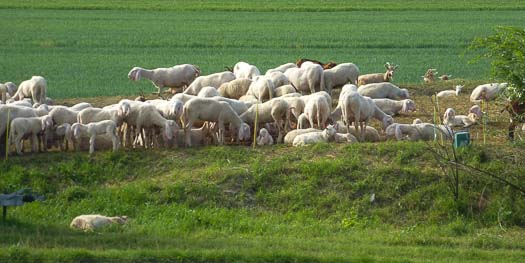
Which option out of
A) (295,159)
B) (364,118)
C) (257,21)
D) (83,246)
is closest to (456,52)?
(257,21)

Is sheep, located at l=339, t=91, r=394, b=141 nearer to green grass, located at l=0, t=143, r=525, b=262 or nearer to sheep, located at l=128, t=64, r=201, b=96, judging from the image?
green grass, located at l=0, t=143, r=525, b=262

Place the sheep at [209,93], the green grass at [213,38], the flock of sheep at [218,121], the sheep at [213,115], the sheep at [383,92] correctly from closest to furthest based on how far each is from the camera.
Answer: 1. the flock of sheep at [218,121]
2. the sheep at [213,115]
3. the sheep at [209,93]
4. the sheep at [383,92]
5. the green grass at [213,38]

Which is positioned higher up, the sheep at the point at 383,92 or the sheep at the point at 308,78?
the sheep at the point at 308,78

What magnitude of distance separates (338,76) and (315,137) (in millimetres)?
6497

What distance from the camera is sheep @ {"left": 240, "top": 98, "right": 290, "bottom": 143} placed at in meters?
20.7

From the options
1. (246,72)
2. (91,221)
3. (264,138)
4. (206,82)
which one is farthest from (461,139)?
(246,72)

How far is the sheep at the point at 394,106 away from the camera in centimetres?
2281

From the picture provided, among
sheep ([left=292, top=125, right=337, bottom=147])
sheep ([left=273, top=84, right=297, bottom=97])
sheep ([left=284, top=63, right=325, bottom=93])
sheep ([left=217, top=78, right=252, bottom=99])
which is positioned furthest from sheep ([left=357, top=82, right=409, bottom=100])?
sheep ([left=292, top=125, right=337, bottom=147])

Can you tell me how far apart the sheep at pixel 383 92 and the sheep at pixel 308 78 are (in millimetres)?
955

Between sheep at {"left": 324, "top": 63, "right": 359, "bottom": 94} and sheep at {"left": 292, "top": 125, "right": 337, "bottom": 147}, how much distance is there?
615cm

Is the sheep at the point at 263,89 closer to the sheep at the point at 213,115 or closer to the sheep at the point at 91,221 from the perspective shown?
the sheep at the point at 213,115

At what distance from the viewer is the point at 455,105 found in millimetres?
24109

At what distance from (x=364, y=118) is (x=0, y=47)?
26.7 metres

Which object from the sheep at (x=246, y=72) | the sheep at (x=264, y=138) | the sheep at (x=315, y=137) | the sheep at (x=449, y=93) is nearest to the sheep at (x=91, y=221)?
the sheep at (x=315, y=137)
